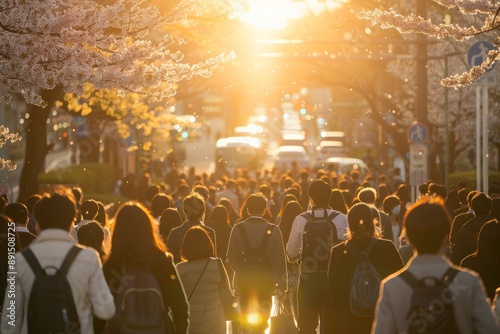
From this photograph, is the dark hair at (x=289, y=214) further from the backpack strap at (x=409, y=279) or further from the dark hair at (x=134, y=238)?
the backpack strap at (x=409, y=279)

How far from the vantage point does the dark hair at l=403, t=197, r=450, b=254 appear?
612cm

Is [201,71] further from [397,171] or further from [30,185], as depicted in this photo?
[397,171]

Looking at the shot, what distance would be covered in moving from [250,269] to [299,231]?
64 cm

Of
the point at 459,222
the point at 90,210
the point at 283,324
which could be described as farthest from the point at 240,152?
the point at 90,210

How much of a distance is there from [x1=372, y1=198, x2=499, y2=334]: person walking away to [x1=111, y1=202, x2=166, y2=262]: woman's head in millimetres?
1711

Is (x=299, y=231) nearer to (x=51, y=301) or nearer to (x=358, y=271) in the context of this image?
(x=358, y=271)

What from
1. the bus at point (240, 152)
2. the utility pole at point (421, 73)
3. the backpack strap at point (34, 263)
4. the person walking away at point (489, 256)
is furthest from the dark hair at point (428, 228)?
the bus at point (240, 152)

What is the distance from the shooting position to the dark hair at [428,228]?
6117mm

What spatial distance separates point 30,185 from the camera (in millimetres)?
21266

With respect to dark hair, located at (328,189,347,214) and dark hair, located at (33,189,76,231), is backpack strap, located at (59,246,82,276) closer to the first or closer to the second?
dark hair, located at (33,189,76,231)

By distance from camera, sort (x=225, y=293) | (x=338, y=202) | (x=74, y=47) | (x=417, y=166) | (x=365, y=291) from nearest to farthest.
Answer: (x=365, y=291) < (x=225, y=293) < (x=338, y=202) < (x=74, y=47) < (x=417, y=166)

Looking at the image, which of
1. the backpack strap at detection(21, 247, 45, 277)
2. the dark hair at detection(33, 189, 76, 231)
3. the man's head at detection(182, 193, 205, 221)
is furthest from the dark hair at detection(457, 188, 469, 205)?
the backpack strap at detection(21, 247, 45, 277)

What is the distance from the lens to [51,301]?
22.2 ft

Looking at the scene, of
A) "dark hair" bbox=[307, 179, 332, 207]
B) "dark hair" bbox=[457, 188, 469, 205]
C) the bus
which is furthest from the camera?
the bus
